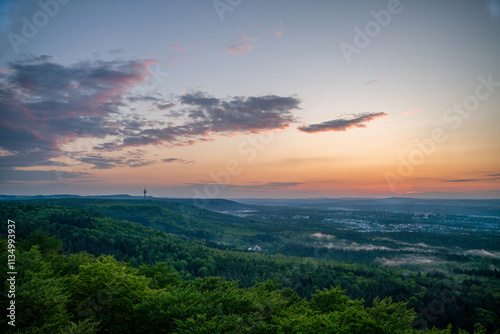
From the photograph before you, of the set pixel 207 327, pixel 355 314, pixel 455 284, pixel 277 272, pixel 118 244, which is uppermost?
pixel 207 327

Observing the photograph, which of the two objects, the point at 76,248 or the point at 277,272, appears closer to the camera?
the point at 76,248

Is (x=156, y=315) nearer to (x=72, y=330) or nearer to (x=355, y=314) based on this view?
(x=72, y=330)

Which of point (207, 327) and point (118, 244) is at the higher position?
point (207, 327)

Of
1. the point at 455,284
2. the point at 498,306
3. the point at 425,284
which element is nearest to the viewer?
the point at 498,306

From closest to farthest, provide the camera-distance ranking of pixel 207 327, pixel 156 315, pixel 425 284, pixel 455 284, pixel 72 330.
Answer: pixel 72 330 → pixel 207 327 → pixel 156 315 → pixel 425 284 → pixel 455 284

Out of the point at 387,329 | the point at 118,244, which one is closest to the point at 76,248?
the point at 118,244

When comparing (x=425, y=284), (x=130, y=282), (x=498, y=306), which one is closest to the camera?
(x=130, y=282)

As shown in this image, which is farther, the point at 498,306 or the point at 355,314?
the point at 498,306

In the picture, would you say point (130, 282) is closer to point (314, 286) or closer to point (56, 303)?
point (56, 303)

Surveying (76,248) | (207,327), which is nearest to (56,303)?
A: (207,327)
